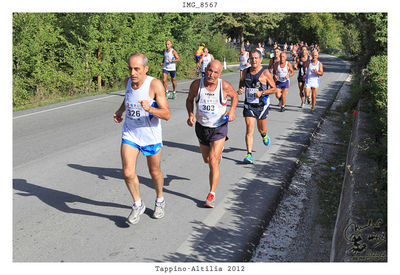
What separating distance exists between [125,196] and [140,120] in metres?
1.44

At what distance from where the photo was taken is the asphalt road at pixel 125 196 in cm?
435

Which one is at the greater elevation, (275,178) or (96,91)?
(96,91)

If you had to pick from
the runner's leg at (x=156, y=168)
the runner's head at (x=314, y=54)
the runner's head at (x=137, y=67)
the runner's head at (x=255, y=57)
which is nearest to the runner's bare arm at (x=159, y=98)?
the runner's head at (x=137, y=67)

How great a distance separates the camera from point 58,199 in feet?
18.6

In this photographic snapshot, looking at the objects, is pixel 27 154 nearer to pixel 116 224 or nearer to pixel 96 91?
pixel 116 224

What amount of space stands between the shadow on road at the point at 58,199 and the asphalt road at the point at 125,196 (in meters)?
0.01

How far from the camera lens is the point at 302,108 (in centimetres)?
1316

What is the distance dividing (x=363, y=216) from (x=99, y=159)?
4.79 m

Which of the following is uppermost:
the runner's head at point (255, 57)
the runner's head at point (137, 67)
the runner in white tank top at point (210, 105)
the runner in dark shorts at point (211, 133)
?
the runner's head at point (255, 57)

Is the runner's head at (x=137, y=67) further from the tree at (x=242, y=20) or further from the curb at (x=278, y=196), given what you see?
the tree at (x=242, y=20)

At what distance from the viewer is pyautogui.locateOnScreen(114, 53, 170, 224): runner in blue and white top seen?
4645 mm

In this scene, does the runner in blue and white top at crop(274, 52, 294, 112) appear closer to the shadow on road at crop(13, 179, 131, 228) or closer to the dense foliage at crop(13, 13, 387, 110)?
the dense foliage at crop(13, 13, 387, 110)

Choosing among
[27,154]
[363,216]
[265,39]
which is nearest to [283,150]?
[363,216]

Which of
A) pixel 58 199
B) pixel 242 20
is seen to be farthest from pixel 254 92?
pixel 242 20
